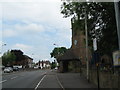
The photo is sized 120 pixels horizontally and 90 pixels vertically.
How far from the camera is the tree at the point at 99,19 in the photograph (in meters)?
20.1

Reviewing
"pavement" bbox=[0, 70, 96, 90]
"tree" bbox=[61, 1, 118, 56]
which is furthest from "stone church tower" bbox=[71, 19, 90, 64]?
"tree" bbox=[61, 1, 118, 56]

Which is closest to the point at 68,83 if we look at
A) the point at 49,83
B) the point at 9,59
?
the point at 49,83

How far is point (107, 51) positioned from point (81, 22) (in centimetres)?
405

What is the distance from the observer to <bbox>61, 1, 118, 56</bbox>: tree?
20109mm

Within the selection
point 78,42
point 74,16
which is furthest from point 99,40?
point 78,42

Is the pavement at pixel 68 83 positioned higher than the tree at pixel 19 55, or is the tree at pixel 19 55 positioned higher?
the tree at pixel 19 55

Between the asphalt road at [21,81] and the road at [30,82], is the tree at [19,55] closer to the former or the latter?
the asphalt road at [21,81]

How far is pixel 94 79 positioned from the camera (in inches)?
807

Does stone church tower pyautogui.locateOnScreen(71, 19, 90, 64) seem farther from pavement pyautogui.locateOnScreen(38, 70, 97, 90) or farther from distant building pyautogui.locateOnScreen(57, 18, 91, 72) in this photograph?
pavement pyautogui.locateOnScreen(38, 70, 97, 90)

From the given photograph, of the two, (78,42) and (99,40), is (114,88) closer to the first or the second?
(99,40)

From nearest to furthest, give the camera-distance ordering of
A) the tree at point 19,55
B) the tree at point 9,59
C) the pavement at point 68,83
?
the pavement at point 68,83 < the tree at point 9,59 < the tree at point 19,55

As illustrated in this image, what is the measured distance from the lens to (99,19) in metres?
21.6

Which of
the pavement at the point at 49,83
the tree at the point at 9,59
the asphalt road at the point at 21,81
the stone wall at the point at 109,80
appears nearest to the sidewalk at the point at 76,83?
the pavement at the point at 49,83

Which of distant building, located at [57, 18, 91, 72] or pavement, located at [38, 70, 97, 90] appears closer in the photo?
pavement, located at [38, 70, 97, 90]
